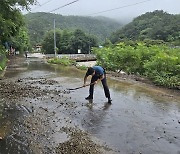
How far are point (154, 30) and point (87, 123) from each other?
220ft

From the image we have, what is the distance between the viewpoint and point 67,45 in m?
73.2

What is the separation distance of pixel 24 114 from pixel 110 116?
2750mm

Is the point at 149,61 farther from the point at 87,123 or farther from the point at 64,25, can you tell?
the point at 64,25

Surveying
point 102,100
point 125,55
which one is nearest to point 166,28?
point 125,55

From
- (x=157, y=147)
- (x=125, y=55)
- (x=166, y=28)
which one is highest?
(x=166, y=28)

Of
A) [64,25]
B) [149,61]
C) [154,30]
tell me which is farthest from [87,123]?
[64,25]

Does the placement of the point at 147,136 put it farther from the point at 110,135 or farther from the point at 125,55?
the point at 125,55

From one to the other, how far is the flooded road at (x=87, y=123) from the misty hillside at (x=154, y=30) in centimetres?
4514

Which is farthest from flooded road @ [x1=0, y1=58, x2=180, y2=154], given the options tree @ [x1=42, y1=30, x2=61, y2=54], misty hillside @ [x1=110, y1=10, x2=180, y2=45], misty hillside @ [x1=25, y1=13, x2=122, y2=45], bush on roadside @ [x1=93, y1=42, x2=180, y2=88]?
misty hillside @ [x1=25, y1=13, x2=122, y2=45]

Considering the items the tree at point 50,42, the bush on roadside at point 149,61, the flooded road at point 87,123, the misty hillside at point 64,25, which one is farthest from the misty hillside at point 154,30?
the flooded road at point 87,123

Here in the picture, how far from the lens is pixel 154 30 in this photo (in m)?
71.2

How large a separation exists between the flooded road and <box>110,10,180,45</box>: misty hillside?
4514 cm

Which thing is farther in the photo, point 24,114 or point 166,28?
point 166,28

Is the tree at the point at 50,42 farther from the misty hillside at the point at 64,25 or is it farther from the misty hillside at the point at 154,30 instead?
the misty hillside at the point at 64,25
